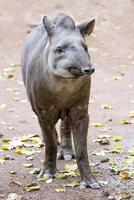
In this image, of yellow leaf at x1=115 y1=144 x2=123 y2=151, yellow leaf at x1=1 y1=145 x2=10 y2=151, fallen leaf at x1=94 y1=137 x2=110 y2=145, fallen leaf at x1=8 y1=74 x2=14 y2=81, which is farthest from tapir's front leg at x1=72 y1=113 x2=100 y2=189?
fallen leaf at x1=8 y1=74 x2=14 y2=81

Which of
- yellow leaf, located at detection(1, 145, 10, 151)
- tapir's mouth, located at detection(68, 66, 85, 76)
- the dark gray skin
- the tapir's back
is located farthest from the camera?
yellow leaf, located at detection(1, 145, 10, 151)

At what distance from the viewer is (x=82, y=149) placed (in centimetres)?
584

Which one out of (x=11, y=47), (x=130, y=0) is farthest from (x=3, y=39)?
(x=130, y=0)

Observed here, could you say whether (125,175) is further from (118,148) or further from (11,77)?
(11,77)

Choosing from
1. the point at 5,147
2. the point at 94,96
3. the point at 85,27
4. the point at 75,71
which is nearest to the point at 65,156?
the point at 5,147

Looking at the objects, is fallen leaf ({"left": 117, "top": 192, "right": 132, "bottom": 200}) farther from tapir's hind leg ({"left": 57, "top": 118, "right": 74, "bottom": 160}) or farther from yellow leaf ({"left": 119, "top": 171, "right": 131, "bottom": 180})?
tapir's hind leg ({"left": 57, "top": 118, "right": 74, "bottom": 160})

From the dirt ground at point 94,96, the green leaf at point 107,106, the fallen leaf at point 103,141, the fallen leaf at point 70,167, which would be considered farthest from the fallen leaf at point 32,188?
the green leaf at point 107,106

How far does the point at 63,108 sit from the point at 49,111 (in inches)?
5.9

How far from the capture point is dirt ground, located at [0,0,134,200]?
232 inches

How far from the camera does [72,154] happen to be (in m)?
6.80

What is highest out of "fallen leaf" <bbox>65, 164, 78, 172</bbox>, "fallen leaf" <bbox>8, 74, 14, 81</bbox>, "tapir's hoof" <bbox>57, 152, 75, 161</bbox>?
"fallen leaf" <bbox>8, 74, 14, 81</bbox>

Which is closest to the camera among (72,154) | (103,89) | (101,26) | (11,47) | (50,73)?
(50,73)

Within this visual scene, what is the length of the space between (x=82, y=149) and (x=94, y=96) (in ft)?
15.3

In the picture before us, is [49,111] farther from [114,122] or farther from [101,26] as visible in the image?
[101,26]
